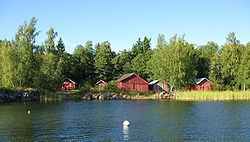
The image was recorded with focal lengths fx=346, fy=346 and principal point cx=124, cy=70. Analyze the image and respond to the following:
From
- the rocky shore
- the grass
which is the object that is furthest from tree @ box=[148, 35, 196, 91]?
the rocky shore

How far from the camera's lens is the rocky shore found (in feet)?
218

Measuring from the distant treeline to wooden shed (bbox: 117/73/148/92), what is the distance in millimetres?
4035

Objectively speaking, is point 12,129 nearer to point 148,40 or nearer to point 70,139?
point 70,139

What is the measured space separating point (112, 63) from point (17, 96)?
38963 millimetres

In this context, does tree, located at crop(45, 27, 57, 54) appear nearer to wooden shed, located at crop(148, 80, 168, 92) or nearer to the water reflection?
wooden shed, located at crop(148, 80, 168, 92)

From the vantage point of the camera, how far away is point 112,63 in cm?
10312

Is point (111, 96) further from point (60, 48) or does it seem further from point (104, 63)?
point (60, 48)

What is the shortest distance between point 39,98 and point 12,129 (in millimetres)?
41162

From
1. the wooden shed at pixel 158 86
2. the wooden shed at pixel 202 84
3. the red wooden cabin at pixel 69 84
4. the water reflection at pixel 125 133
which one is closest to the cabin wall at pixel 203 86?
the wooden shed at pixel 202 84

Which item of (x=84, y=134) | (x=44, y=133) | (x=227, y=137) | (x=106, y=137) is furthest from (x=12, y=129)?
(x=227, y=137)

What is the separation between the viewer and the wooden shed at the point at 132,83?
9050 centimetres

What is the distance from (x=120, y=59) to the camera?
10581 centimetres

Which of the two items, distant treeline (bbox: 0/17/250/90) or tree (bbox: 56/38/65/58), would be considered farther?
tree (bbox: 56/38/65/58)

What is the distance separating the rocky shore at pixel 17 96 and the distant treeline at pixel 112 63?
10.5ft
